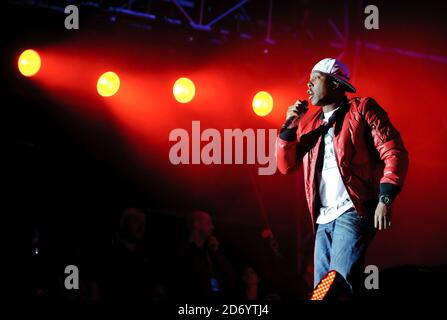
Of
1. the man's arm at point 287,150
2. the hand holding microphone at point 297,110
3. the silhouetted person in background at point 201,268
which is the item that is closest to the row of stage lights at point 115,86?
the silhouetted person in background at point 201,268

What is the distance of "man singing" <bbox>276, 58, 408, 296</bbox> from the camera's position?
3.97 metres

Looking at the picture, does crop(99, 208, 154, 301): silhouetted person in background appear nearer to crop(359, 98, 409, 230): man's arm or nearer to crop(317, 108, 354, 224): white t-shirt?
crop(317, 108, 354, 224): white t-shirt

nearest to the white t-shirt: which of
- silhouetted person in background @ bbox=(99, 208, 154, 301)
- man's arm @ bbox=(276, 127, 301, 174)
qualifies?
man's arm @ bbox=(276, 127, 301, 174)

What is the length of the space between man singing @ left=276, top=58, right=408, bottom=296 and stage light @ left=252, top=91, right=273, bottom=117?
431 cm

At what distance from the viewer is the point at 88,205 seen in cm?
873

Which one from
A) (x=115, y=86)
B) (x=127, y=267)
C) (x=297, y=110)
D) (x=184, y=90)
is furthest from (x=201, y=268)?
(x=297, y=110)

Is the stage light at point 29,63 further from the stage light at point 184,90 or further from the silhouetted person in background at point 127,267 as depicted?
the silhouetted person in background at point 127,267

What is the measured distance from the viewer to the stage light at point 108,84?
8367 millimetres

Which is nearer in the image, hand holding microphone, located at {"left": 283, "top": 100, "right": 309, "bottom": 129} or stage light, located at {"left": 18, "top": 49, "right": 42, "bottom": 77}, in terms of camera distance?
hand holding microphone, located at {"left": 283, "top": 100, "right": 309, "bottom": 129}

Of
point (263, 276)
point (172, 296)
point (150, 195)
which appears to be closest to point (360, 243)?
point (172, 296)

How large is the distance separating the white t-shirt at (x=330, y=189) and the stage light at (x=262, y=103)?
4531mm

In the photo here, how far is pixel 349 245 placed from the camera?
4.00 m
